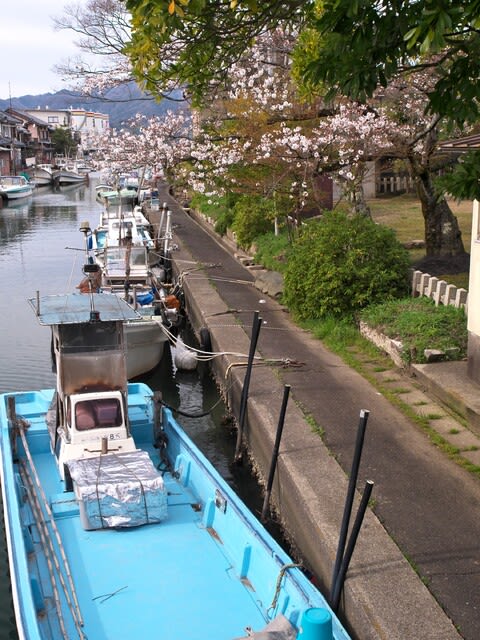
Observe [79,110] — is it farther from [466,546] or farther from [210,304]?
[466,546]

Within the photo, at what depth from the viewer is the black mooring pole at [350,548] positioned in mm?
6688

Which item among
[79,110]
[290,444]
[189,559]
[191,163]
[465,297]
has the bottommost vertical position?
[189,559]

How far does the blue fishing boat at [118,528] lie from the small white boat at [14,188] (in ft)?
176

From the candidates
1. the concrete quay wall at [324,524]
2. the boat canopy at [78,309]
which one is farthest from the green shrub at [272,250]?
the boat canopy at [78,309]

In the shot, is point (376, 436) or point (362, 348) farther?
point (362, 348)

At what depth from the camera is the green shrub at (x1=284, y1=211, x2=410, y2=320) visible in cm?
1548

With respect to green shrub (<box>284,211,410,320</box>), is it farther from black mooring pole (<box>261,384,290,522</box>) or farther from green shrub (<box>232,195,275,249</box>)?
green shrub (<box>232,195,275,249</box>)

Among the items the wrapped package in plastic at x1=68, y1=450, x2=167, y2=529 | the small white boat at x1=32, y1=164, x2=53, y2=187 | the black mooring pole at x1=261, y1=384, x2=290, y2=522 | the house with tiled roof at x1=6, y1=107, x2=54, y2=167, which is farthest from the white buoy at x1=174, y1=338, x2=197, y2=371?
the house with tiled roof at x1=6, y1=107, x2=54, y2=167

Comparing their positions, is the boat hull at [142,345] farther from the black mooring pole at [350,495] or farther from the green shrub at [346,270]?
the black mooring pole at [350,495]

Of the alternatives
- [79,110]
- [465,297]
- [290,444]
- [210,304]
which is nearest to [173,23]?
[290,444]

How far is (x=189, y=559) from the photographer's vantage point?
8438 mm

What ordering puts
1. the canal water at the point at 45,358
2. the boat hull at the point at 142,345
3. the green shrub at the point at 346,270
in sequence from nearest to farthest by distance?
the canal water at the point at 45,358, the green shrub at the point at 346,270, the boat hull at the point at 142,345

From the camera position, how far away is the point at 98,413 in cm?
1011

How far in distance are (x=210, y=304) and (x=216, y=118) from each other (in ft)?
23.2
